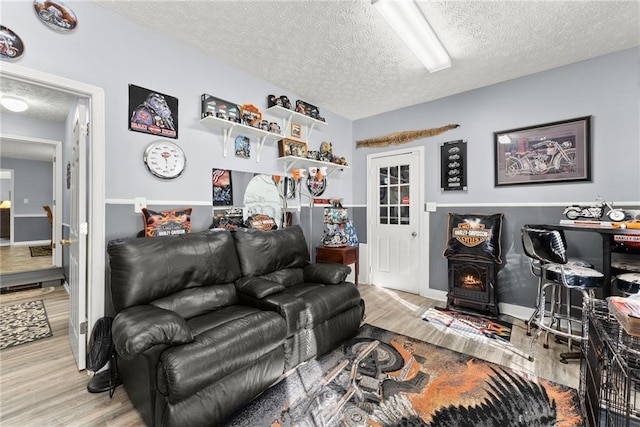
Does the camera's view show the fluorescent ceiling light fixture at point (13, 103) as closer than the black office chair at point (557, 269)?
No

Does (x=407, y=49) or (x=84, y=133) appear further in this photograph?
(x=407, y=49)

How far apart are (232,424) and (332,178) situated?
326 cm

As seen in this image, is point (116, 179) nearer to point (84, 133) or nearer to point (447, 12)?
point (84, 133)

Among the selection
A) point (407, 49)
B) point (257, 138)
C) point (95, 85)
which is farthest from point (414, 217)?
point (95, 85)

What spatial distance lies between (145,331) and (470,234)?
326cm

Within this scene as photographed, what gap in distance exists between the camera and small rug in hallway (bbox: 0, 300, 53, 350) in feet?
8.38

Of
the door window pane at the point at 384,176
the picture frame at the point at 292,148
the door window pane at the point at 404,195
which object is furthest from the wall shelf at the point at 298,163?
the door window pane at the point at 404,195

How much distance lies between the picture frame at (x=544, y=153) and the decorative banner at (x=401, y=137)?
2.20 feet

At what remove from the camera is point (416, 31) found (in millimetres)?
2164

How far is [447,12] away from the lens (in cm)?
207

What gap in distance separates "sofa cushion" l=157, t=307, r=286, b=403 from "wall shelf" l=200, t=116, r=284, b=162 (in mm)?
1783

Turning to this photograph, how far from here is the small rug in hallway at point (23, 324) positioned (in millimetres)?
2553

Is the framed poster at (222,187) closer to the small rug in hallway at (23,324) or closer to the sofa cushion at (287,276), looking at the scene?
the sofa cushion at (287,276)

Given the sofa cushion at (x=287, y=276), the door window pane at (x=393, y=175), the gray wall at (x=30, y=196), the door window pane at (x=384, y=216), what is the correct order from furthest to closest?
1. the gray wall at (x=30, y=196)
2. the door window pane at (x=384, y=216)
3. the door window pane at (x=393, y=175)
4. the sofa cushion at (x=287, y=276)
